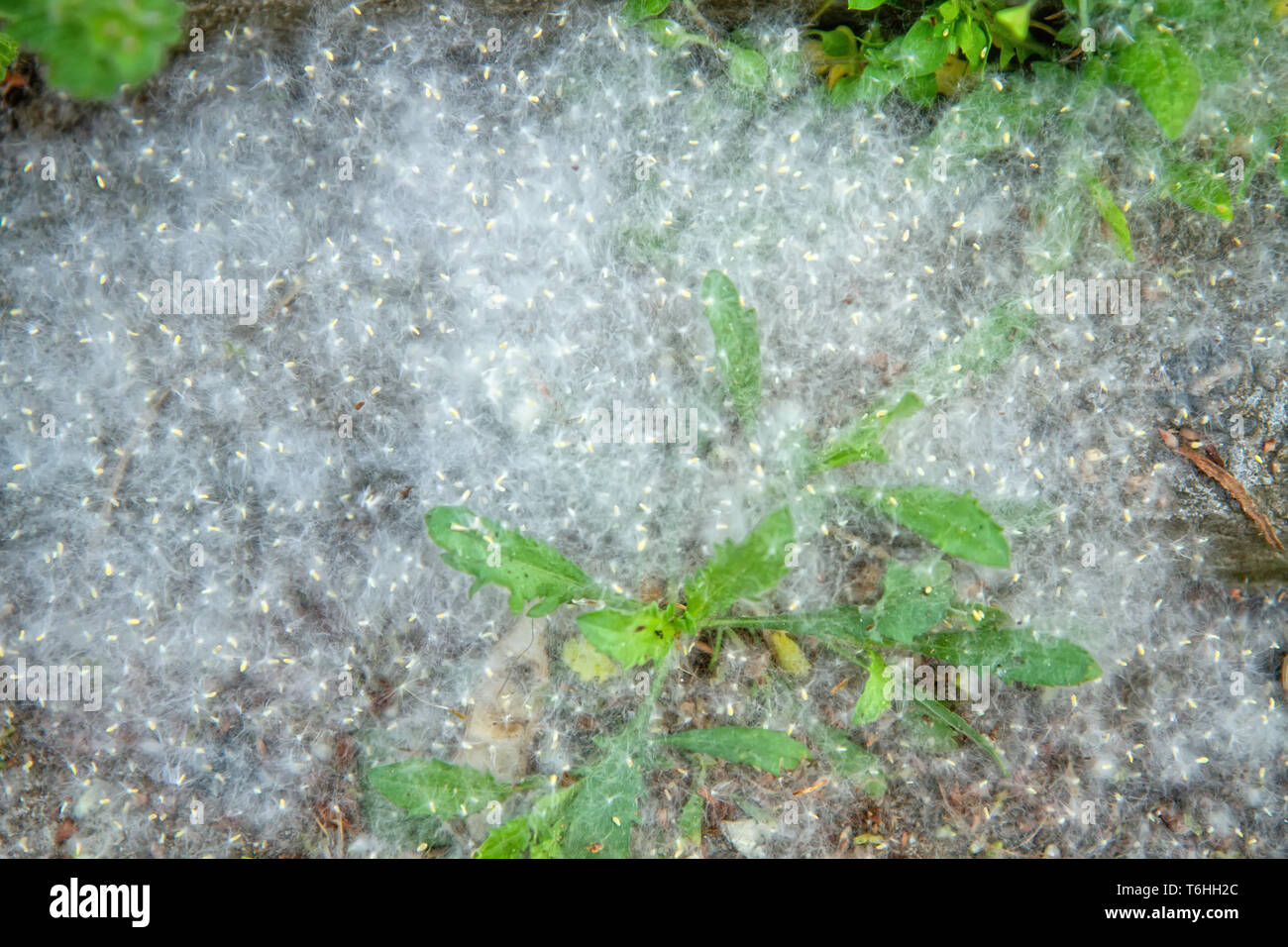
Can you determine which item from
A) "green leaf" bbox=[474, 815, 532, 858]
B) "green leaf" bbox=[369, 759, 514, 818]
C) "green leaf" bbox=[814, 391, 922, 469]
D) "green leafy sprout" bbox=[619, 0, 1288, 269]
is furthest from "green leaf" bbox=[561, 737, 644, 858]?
"green leafy sprout" bbox=[619, 0, 1288, 269]

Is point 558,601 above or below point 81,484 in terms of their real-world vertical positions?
below

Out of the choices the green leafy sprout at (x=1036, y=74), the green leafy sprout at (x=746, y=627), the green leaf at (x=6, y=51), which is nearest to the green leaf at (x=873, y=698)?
the green leafy sprout at (x=746, y=627)

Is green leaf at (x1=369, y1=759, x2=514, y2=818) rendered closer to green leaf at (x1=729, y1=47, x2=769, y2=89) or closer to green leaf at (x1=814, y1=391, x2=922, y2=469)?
green leaf at (x1=814, y1=391, x2=922, y2=469)

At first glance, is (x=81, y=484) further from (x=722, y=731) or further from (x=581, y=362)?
(x=722, y=731)

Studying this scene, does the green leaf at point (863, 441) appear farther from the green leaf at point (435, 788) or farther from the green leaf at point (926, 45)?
the green leaf at point (435, 788)

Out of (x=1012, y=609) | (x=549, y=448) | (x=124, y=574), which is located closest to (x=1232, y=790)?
(x=1012, y=609)

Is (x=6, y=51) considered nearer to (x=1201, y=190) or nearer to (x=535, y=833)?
(x=535, y=833)
